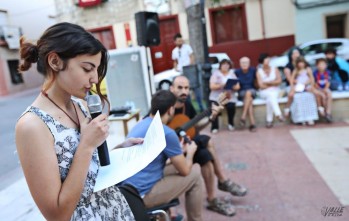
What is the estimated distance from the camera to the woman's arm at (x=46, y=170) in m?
1.02

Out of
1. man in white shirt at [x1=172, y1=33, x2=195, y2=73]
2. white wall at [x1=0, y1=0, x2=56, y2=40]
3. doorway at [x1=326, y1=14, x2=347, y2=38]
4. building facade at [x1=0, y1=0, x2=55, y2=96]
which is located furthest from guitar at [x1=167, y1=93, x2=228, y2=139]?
white wall at [x1=0, y1=0, x2=56, y2=40]

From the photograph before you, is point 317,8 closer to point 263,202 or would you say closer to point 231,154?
point 231,154

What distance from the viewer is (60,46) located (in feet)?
3.60

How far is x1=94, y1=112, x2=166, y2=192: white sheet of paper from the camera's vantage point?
1.21 metres

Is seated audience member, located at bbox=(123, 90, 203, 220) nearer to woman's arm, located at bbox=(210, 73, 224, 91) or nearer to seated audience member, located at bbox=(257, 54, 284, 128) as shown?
woman's arm, located at bbox=(210, 73, 224, 91)

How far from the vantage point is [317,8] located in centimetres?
1279

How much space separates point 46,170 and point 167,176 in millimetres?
1727

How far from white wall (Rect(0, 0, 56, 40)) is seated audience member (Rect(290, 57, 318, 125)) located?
1572 centimetres

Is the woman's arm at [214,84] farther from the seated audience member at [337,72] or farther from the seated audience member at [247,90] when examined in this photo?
the seated audience member at [337,72]

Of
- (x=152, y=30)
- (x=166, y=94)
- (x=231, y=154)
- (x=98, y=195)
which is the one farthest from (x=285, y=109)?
(x=98, y=195)

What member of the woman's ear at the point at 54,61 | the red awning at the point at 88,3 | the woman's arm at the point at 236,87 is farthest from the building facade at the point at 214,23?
the woman's ear at the point at 54,61

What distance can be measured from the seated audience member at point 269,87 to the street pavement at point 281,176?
1.02 ft

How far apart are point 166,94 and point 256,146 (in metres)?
2.89

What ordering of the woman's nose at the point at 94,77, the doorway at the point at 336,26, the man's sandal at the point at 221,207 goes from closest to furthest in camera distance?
the woman's nose at the point at 94,77 < the man's sandal at the point at 221,207 < the doorway at the point at 336,26
